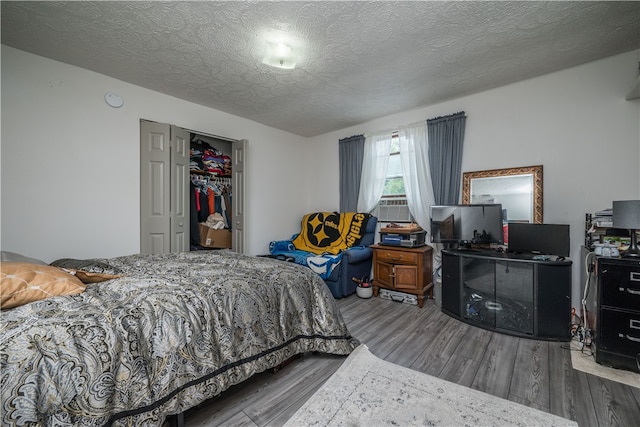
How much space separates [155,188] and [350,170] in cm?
276

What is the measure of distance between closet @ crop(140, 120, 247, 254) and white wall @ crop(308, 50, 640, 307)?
3.16 m

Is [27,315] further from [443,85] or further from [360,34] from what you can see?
[443,85]

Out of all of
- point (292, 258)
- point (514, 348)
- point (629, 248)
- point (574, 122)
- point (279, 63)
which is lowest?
point (514, 348)

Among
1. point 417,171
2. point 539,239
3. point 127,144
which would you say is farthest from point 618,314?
point 127,144

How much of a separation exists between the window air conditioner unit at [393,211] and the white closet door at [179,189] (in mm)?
2765

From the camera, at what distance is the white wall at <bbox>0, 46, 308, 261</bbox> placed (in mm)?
2244

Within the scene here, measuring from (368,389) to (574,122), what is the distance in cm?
316

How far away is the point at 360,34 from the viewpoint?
2033 millimetres

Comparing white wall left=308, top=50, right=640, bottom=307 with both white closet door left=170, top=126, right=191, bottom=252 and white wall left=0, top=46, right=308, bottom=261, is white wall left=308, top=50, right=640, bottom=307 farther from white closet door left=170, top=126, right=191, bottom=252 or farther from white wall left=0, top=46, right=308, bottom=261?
white wall left=0, top=46, right=308, bottom=261

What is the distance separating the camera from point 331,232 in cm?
414

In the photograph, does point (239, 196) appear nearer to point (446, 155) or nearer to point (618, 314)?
point (446, 155)

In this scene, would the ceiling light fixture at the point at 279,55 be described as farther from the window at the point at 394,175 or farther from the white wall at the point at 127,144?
the window at the point at 394,175

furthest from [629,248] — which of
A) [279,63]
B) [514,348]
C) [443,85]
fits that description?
[279,63]

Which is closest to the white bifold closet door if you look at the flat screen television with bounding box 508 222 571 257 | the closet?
the closet
